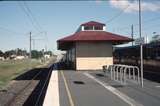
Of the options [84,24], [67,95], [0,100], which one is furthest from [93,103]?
[84,24]

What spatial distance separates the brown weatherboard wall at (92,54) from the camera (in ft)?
108

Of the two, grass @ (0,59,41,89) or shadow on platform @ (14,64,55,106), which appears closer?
shadow on platform @ (14,64,55,106)

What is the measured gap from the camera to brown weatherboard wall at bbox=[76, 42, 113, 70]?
108 ft

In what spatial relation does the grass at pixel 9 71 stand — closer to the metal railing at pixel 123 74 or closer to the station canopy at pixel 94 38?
the station canopy at pixel 94 38

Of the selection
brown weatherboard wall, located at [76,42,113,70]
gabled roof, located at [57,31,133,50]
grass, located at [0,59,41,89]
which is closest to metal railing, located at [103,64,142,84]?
gabled roof, located at [57,31,133,50]

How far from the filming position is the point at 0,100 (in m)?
→ 18.2

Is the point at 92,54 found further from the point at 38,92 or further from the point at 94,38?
the point at 38,92

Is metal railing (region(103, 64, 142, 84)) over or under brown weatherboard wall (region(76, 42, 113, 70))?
under

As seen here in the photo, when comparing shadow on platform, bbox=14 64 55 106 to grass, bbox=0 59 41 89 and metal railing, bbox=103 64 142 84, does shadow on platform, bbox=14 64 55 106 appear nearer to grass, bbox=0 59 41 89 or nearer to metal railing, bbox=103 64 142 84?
grass, bbox=0 59 41 89

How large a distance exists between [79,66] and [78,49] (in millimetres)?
1716

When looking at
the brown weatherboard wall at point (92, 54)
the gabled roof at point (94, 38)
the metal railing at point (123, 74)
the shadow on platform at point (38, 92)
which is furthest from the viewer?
the brown weatherboard wall at point (92, 54)

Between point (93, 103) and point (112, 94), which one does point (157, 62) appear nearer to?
point (112, 94)

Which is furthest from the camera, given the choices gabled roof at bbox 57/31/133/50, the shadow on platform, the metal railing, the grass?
the grass

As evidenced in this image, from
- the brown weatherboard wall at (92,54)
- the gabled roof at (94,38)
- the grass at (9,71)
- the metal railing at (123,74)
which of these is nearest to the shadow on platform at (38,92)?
the grass at (9,71)
